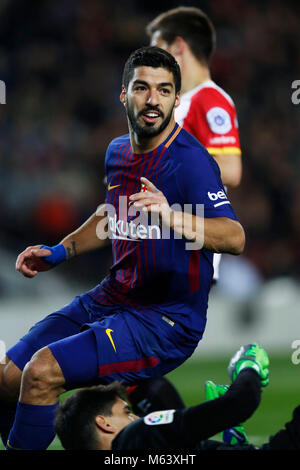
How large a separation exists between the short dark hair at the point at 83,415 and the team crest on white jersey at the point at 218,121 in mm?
2062

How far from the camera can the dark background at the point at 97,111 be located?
1058 cm

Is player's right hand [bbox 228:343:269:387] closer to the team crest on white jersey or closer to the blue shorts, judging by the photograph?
the blue shorts

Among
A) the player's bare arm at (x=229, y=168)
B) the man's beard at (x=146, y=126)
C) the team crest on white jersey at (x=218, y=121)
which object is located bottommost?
the player's bare arm at (x=229, y=168)

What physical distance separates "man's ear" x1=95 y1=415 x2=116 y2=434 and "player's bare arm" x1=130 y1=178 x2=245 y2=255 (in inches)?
32.7

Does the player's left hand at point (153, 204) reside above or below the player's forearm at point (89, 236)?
above

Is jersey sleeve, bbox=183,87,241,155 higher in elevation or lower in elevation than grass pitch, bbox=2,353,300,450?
higher

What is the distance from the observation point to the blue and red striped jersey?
3994 millimetres

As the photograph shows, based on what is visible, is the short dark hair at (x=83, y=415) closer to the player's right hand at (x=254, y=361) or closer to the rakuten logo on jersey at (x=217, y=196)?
the player's right hand at (x=254, y=361)

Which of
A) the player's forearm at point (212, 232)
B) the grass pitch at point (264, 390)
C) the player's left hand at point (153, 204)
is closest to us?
the player's left hand at point (153, 204)

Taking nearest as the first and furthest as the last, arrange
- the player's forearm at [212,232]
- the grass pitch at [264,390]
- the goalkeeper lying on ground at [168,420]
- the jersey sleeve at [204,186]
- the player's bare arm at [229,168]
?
the goalkeeper lying on ground at [168,420] < the player's forearm at [212,232] < the jersey sleeve at [204,186] < the player's bare arm at [229,168] < the grass pitch at [264,390]

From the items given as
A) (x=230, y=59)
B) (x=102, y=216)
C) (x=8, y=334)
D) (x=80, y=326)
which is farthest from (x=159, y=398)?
(x=230, y=59)

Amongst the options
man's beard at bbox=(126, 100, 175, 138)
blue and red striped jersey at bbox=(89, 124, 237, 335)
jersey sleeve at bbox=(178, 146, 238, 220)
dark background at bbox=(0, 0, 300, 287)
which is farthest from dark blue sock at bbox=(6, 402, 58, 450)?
dark background at bbox=(0, 0, 300, 287)

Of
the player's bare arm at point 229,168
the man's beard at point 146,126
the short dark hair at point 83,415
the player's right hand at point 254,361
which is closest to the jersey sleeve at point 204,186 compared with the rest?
the man's beard at point 146,126

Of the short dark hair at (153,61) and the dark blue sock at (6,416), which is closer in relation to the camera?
the short dark hair at (153,61)
